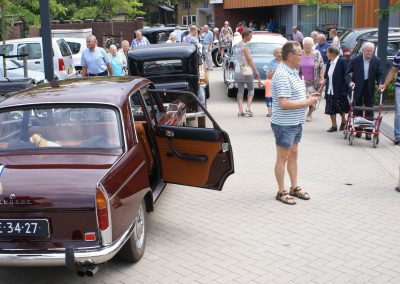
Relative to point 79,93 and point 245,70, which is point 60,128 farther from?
point 245,70

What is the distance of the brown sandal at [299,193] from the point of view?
7621mm

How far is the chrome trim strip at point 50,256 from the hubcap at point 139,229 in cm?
88

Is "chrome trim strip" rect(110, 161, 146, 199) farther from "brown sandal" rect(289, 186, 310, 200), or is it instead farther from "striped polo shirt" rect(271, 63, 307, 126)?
"brown sandal" rect(289, 186, 310, 200)

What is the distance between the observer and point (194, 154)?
21.2 feet

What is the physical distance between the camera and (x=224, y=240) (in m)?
6.33

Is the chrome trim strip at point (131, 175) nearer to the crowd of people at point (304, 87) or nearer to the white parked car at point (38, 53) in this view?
the crowd of people at point (304, 87)

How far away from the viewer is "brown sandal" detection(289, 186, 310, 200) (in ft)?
25.0

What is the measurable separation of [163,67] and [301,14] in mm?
24473

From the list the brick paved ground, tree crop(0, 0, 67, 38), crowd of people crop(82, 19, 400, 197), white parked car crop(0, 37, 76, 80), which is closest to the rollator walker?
crowd of people crop(82, 19, 400, 197)

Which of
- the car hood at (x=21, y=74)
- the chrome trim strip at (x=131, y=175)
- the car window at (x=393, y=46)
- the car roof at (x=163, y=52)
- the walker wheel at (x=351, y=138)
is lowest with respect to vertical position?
the walker wheel at (x=351, y=138)

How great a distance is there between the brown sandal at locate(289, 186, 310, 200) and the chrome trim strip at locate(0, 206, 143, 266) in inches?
136

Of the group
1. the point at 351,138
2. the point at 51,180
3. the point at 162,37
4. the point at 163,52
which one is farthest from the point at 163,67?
the point at 162,37

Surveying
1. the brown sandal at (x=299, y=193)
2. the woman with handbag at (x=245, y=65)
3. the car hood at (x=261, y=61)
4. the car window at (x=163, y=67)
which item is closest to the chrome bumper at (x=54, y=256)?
the brown sandal at (x=299, y=193)

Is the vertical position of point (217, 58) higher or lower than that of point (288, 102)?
lower
